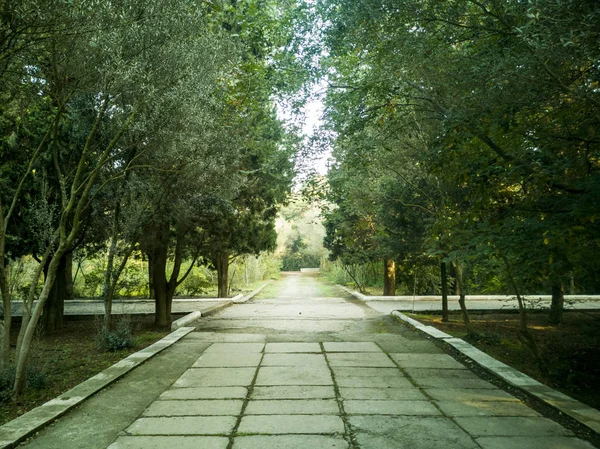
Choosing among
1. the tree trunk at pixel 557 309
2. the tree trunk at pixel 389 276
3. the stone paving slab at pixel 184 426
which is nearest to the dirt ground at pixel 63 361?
the stone paving slab at pixel 184 426

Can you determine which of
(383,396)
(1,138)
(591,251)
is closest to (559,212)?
(591,251)

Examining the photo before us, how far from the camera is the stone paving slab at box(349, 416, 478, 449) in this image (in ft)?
10.8

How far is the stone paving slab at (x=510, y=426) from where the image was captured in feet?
11.7

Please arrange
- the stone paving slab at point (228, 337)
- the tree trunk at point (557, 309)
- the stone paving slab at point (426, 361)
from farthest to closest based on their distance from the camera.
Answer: the tree trunk at point (557, 309)
the stone paving slab at point (228, 337)
the stone paving slab at point (426, 361)

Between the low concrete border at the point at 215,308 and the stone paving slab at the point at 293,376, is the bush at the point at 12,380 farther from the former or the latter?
the low concrete border at the point at 215,308

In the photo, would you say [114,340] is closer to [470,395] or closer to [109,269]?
[109,269]

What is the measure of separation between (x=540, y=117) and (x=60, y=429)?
6.07 m

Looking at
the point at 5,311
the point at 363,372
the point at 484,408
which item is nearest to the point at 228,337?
the point at 363,372

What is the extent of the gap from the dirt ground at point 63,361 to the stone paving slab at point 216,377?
137 centimetres

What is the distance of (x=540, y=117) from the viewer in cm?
557

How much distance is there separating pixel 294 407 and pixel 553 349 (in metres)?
5.54

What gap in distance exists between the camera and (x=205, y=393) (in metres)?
4.74

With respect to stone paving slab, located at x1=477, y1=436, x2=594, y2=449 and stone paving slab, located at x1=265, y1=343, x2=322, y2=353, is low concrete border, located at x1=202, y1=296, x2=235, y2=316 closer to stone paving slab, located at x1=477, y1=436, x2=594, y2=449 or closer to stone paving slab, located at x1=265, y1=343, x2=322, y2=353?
stone paving slab, located at x1=265, y1=343, x2=322, y2=353

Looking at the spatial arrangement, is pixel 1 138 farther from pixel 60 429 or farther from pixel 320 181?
pixel 320 181
